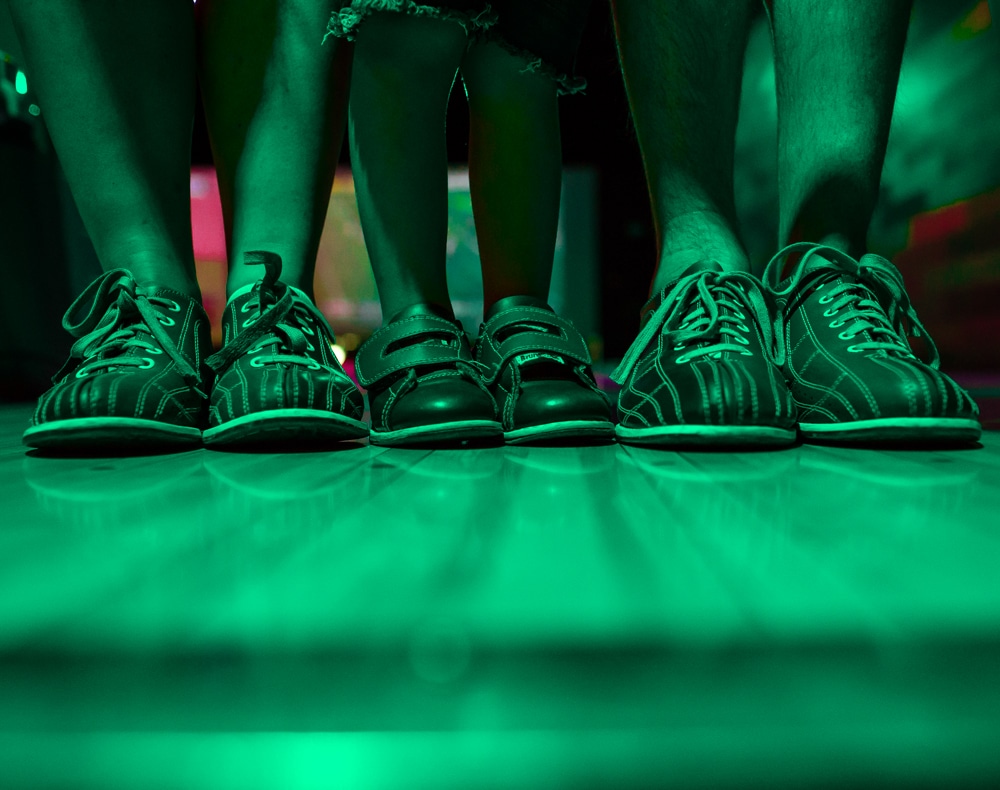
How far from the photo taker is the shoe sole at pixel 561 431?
639 millimetres

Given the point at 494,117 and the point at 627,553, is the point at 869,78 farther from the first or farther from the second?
the point at 627,553

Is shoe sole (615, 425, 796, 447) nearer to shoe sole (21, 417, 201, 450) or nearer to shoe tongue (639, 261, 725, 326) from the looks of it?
shoe tongue (639, 261, 725, 326)

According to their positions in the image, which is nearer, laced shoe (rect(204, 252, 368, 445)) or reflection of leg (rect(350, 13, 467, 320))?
laced shoe (rect(204, 252, 368, 445))

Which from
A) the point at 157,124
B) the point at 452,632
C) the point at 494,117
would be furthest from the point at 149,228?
the point at 452,632

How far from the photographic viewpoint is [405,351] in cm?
69

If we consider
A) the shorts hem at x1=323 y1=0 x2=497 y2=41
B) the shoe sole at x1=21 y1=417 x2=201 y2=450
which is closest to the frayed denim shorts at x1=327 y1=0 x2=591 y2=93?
the shorts hem at x1=323 y1=0 x2=497 y2=41

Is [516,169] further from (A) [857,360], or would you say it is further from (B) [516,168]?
(A) [857,360]

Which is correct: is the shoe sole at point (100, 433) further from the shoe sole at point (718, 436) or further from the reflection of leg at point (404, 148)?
the shoe sole at point (718, 436)

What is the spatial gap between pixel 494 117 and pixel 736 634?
752 millimetres

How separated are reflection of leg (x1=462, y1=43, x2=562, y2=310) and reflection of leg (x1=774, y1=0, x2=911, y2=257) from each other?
287 mm

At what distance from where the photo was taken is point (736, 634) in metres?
0.20

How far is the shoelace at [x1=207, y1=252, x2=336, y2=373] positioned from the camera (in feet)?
2.21

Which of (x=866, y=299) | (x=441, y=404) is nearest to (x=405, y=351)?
(x=441, y=404)

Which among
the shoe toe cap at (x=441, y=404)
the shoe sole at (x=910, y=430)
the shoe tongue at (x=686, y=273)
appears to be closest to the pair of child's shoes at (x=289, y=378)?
the shoe toe cap at (x=441, y=404)
